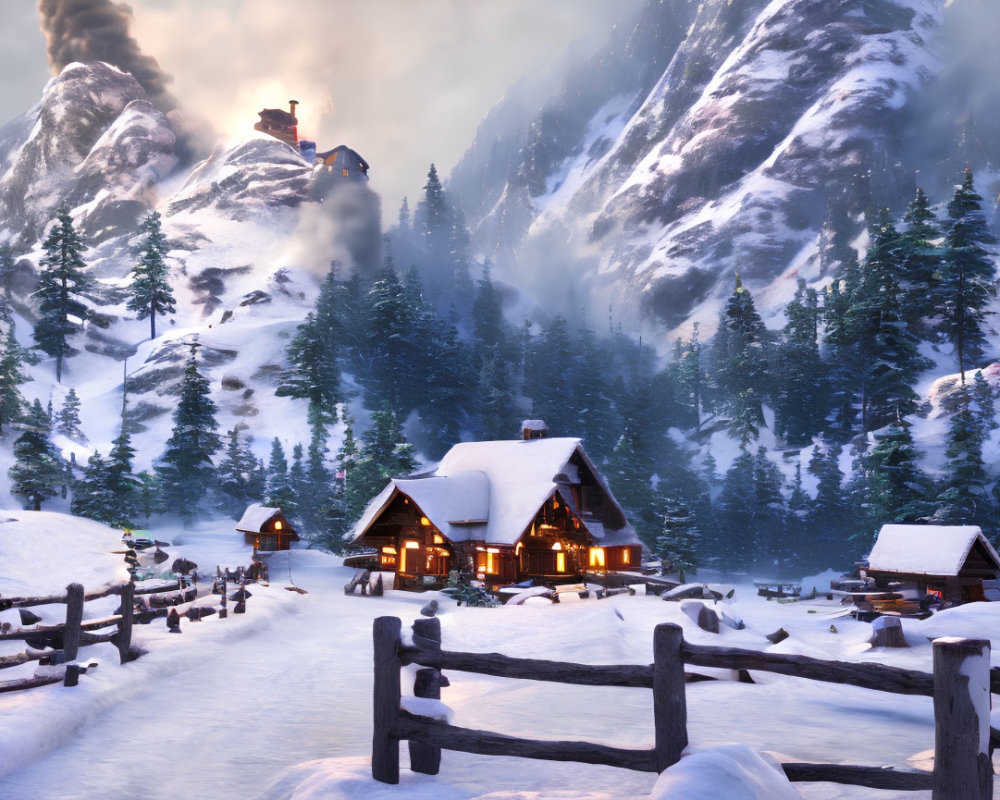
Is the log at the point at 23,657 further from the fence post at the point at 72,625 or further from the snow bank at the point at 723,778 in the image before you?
the snow bank at the point at 723,778

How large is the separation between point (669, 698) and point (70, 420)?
251 ft

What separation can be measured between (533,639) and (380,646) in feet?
36.3

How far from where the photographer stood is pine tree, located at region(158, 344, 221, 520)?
56812mm

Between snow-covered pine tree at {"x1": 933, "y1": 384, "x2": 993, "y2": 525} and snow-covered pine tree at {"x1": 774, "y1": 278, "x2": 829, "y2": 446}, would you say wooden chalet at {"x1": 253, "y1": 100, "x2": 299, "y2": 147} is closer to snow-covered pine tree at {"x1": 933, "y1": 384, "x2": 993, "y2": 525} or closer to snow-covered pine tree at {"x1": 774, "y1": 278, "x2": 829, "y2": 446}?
snow-covered pine tree at {"x1": 774, "y1": 278, "x2": 829, "y2": 446}

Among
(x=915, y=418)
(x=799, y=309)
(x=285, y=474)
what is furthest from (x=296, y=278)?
(x=915, y=418)

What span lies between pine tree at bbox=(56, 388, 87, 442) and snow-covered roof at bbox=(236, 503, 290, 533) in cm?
3236

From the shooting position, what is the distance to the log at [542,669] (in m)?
5.56

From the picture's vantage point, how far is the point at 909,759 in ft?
27.1

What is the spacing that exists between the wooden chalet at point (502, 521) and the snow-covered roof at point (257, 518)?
11.6 metres

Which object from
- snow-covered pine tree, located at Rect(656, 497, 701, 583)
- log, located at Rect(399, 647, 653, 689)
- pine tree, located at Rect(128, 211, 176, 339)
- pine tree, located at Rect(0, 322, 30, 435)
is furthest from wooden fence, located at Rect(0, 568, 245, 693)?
pine tree, located at Rect(128, 211, 176, 339)

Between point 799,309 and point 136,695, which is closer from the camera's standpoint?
point 136,695

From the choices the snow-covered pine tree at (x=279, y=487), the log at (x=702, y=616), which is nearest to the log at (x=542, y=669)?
the log at (x=702, y=616)

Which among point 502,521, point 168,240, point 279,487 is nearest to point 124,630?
point 502,521

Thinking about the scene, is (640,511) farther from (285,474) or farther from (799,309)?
(799,309)
